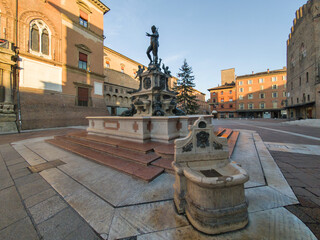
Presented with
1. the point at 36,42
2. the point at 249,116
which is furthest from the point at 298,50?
the point at 36,42

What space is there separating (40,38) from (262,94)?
173 ft

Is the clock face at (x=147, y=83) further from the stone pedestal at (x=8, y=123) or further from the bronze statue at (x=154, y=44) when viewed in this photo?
the stone pedestal at (x=8, y=123)

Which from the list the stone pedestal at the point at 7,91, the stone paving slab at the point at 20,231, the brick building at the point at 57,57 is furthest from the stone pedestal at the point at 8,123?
the stone paving slab at the point at 20,231

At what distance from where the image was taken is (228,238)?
1.41 meters

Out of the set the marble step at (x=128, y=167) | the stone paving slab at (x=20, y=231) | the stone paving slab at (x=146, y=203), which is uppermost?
the marble step at (x=128, y=167)

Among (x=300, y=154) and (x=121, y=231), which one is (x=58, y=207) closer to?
(x=121, y=231)

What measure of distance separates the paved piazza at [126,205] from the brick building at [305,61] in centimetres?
2587

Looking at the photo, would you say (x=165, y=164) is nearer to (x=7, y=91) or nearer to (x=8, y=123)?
(x=8, y=123)

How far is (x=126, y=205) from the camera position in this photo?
197 cm

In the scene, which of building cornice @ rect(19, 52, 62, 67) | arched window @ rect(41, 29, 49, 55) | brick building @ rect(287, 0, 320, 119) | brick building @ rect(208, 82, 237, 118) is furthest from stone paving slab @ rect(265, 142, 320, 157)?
brick building @ rect(208, 82, 237, 118)

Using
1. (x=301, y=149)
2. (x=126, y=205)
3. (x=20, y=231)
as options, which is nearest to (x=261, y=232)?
(x=126, y=205)

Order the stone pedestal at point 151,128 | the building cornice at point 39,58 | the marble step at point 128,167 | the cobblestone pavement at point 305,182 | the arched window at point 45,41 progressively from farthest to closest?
the arched window at point 45,41 → the building cornice at point 39,58 → the stone pedestal at point 151,128 → the marble step at point 128,167 → the cobblestone pavement at point 305,182

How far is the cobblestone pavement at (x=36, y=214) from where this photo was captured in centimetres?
153

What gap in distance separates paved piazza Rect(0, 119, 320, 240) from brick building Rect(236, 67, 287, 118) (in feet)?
151
